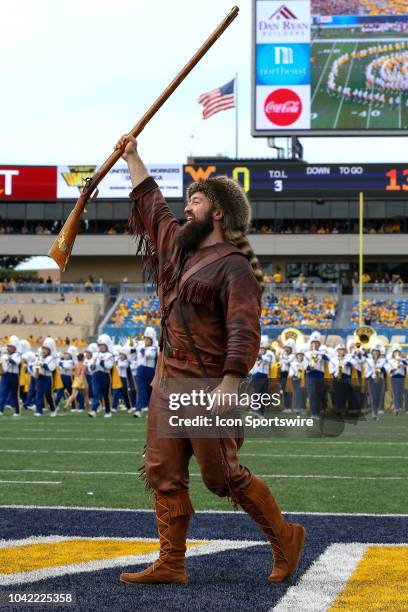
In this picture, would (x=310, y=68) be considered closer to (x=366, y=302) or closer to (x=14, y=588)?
(x=366, y=302)

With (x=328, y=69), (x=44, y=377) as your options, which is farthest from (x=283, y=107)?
(x=44, y=377)

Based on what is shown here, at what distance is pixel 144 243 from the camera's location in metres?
5.22

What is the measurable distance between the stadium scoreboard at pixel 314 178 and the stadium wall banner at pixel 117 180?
55 centimetres

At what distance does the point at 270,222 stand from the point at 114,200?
7.11 meters

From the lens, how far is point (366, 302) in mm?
40938

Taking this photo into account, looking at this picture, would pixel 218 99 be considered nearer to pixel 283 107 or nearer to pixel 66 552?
pixel 283 107

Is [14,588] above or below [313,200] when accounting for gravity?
below

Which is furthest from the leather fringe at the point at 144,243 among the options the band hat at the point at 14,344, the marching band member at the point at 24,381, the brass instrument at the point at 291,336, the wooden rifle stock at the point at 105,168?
the marching band member at the point at 24,381

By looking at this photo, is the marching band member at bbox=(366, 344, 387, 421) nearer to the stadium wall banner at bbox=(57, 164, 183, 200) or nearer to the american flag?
the american flag

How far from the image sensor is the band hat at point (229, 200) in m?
4.88

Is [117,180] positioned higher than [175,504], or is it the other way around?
[117,180]

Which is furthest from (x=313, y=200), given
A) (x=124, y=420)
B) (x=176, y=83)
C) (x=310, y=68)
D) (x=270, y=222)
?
(x=176, y=83)

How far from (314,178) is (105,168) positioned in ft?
145

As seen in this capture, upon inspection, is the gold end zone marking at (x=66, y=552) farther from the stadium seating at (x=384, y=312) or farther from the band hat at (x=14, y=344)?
the stadium seating at (x=384, y=312)
